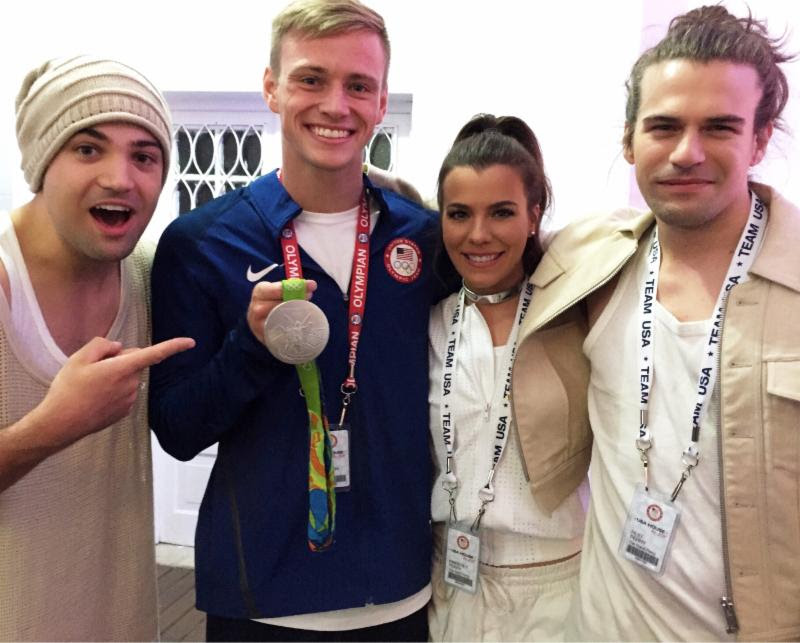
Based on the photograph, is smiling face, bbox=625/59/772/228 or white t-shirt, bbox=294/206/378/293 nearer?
smiling face, bbox=625/59/772/228

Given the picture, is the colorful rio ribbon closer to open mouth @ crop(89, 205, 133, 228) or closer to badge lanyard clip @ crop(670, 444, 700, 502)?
open mouth @ crop(89, 205, 133, 228)

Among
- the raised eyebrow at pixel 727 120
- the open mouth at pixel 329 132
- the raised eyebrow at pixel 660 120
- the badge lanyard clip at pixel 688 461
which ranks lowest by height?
the badge lanyard clip at pixel 688 461

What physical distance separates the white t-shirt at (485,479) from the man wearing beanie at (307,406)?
8cm

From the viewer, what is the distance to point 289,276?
148 centimetres

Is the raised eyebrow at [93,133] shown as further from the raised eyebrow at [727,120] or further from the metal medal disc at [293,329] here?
the raised eyebrow at [727,120]

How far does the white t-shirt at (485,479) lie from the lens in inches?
59.0

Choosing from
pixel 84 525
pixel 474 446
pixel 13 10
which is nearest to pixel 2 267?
pixel 84 525

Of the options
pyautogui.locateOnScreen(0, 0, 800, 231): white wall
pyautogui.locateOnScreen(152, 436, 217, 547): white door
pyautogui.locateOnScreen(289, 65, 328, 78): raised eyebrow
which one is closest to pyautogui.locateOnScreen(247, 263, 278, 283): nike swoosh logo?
pyautogui.locateOnScreen(289, 65, 328, 78): raised eyebrow

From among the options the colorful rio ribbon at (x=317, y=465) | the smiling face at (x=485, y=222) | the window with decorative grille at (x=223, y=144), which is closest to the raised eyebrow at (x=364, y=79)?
the smiling face at (x=485, y=222)

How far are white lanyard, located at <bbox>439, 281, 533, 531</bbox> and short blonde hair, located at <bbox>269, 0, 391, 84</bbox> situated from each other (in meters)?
0.71

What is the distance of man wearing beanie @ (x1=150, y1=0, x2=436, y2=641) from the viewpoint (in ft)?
4.82

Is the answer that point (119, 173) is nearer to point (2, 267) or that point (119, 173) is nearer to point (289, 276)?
point (2, 267)

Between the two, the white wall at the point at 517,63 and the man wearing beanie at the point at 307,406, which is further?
the white wall at the point at 517,63

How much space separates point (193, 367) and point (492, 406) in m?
0.71
